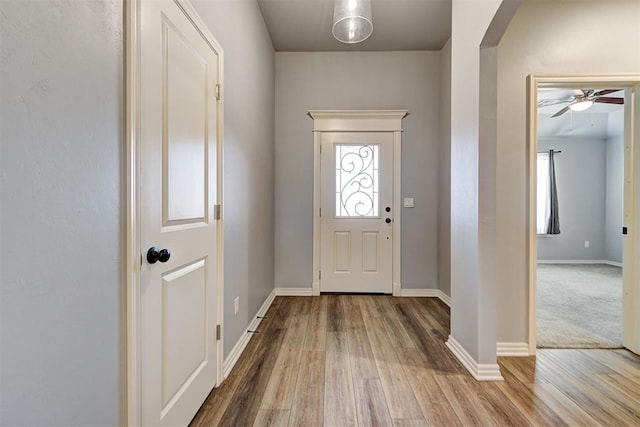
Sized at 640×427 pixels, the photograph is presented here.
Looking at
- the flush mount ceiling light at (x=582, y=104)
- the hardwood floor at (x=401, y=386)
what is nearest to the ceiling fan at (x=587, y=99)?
the flush mount ceiling light at (x=582, y=104)

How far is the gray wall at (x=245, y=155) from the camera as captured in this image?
75.9 inches

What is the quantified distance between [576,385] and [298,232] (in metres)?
2.72

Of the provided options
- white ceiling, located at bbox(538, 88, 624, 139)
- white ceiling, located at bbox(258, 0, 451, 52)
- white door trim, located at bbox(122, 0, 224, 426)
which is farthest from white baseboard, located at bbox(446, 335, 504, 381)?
white ceiling, located at bbox(538, 88, 624, 139)

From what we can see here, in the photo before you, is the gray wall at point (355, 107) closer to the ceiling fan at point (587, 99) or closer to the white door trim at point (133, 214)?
the ceiling fan at point (587, 99)

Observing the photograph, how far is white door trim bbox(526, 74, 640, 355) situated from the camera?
6.89 feet

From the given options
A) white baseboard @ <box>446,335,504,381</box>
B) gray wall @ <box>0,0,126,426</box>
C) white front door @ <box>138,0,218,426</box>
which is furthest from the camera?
white baseboard @ <box>446,335,504,381</box>

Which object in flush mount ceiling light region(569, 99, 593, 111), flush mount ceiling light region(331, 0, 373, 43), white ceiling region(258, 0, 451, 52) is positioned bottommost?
flush mount ceiling light region(569, 99, 593, 111)

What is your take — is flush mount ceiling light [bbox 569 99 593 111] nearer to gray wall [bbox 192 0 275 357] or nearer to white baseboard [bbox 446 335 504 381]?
white baseboard [bbox 446 335 504 381]

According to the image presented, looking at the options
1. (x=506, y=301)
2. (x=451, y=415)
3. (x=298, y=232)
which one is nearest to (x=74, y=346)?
(x=451, y=415)

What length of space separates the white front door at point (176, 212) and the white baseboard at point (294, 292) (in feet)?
6.11

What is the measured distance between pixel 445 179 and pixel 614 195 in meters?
5.03

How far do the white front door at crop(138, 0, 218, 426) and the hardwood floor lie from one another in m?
0.34

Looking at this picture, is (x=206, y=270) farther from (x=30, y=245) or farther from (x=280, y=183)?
(x=280, y=183)

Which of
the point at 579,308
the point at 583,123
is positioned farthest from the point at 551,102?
the point at 579,308
